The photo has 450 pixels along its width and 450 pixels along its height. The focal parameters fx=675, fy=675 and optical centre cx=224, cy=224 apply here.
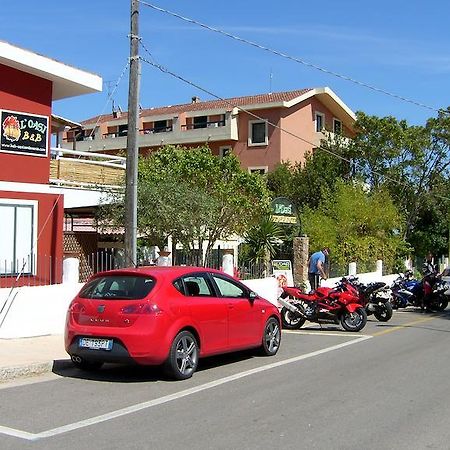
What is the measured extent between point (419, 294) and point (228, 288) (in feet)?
39.0

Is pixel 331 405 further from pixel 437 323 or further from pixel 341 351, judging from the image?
pixel 437 323

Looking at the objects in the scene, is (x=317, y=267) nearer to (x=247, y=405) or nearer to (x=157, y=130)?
(x=247, y=405)

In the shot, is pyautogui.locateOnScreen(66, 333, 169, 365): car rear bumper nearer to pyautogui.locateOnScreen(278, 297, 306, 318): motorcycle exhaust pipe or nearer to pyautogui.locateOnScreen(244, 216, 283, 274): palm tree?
pyautogui.locateOnScreen(278, 297, 306, 318): motorcycle exhaust pipe

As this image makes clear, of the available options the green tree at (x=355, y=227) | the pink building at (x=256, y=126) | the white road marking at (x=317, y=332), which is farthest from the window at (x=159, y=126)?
the white road marking at (x=317, y=332)

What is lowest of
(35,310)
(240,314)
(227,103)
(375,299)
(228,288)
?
(375,299)

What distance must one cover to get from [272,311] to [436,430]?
510cm

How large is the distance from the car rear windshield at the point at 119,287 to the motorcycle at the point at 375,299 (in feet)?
28.5

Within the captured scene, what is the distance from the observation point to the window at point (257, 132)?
43.2 m

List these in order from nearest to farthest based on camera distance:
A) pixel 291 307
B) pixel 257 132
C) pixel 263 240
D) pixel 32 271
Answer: pixel 291 307 < pixel 32 271 < pixel 263 240 < pixel 257 132

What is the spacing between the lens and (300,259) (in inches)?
898

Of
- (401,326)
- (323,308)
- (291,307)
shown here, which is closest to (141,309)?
(291,307)

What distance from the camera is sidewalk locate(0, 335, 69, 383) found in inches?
367

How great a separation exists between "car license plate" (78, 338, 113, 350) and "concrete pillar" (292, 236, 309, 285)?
14.2 metres

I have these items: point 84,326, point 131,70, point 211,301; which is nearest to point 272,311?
point 211,301
